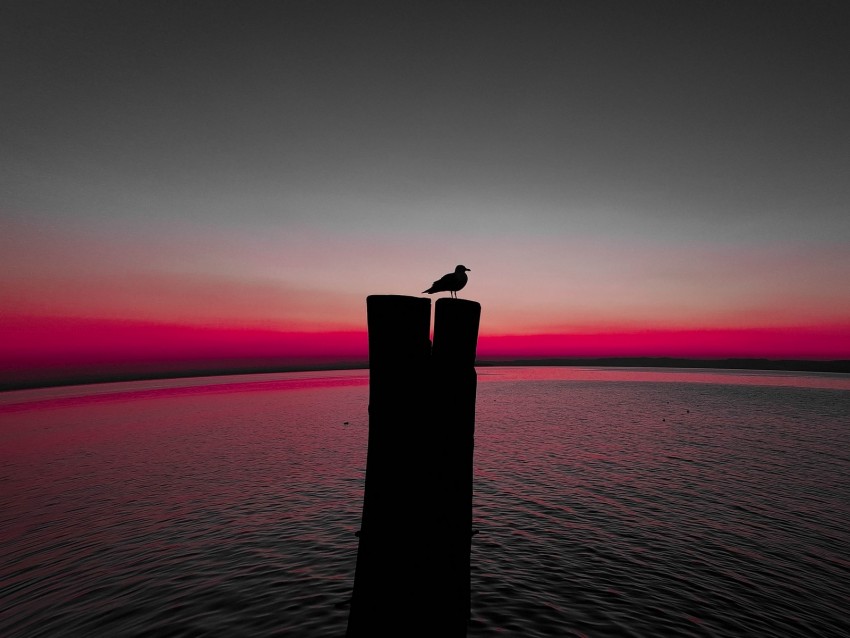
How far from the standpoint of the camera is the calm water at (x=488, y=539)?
28.4 feet

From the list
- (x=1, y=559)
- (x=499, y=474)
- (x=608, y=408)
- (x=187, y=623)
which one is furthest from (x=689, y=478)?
(x=608, y=408)

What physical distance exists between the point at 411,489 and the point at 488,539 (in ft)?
32.3

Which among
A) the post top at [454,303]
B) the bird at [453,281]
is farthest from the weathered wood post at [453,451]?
the bird at [453,281]

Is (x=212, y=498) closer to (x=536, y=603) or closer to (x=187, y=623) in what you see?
(x=187, y=623)

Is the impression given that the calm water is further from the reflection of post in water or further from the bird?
the bird

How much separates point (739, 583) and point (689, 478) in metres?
11.1

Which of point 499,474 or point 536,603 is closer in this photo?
point 536,603

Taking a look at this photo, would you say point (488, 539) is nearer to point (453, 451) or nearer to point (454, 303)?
point (453, 451)

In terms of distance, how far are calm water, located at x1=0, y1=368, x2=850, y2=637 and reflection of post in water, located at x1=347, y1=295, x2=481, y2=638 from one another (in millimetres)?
4933

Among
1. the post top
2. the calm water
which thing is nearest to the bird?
the post top

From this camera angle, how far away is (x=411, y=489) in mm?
4148

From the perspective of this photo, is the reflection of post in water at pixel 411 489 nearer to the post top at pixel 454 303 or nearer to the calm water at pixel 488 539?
the post top at pixel 454 303

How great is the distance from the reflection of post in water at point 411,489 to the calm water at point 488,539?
4.93 metres

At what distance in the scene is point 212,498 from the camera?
55.9 feet
